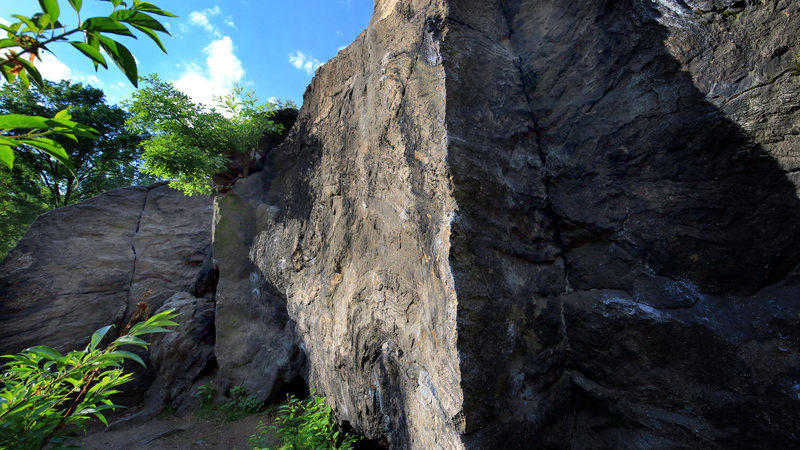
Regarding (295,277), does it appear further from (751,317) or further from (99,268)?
(99,268)

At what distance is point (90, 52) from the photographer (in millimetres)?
806

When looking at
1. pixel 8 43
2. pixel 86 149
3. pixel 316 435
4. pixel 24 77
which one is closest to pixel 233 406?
pixel 316 435

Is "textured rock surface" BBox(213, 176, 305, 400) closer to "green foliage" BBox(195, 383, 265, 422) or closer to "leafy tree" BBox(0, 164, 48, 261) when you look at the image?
"green foliage" BBox(195, 383, 265, 422)

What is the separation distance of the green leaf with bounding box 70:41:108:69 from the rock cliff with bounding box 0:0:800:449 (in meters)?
2.14

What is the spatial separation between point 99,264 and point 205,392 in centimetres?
431

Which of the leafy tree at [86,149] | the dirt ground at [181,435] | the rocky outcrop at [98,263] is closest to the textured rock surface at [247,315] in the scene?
the dirt ground at [181,435]

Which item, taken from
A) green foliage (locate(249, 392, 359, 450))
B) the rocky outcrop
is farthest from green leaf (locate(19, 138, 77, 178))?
the rocky outcrop

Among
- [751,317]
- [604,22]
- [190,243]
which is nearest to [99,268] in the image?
[190,243]

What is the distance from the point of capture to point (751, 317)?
2.51 m

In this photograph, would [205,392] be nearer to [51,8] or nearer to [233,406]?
[233,406]

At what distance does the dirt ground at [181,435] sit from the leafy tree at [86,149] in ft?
34.4

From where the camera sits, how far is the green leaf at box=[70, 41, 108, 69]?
2.63 feet

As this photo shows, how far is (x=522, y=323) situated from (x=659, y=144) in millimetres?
1724

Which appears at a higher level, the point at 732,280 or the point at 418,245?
the point at 418,245
